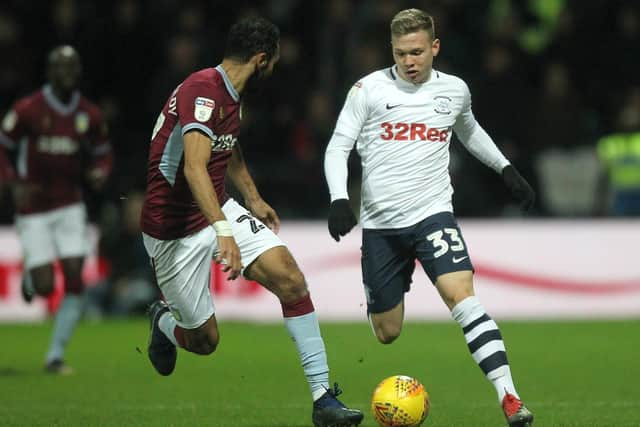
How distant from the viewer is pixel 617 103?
16406 mm

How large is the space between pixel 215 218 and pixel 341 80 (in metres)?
10.1

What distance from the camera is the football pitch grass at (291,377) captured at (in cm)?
768

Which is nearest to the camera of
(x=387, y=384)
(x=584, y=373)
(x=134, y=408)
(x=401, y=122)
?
(x=387, y=384)

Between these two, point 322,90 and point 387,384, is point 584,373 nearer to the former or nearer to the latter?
point 387,384

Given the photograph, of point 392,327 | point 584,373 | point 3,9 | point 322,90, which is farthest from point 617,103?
point 392,327

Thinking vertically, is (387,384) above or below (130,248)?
above

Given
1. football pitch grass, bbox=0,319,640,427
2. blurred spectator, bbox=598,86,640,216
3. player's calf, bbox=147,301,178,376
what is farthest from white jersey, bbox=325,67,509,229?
blurred spectator, bbox=598,86,640,216

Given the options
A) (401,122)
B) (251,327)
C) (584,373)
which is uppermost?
(401,122)

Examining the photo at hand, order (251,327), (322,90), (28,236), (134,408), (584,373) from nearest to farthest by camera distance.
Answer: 1. (134,408)
2. (584,373)
3. (28,236)
4. (251,327)
5. (322,90)

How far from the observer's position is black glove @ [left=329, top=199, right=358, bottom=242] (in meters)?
6.98

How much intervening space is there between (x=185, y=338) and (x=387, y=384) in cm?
155

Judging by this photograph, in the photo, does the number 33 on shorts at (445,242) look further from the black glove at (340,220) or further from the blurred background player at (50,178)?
the blurred background player at (50,178)

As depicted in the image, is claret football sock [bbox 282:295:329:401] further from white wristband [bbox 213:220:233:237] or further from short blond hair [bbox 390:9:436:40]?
short blond hair [bbox 390:9:436:40]

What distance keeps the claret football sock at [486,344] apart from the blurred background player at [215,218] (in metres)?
0.73
